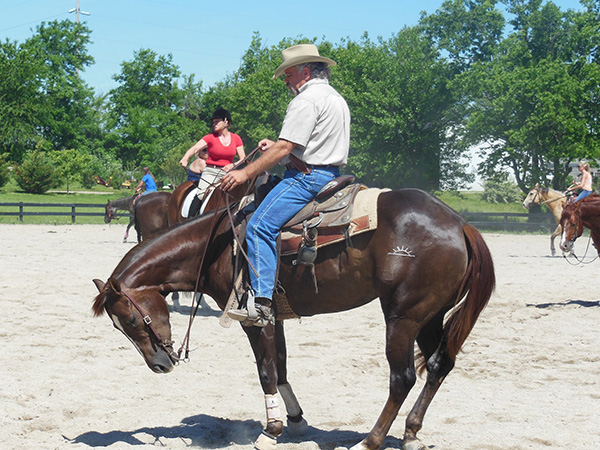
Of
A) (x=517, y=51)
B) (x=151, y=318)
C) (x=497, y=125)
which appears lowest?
(x=151, y=318)

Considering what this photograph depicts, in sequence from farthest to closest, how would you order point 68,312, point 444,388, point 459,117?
point 459,117 → point 68,312 → point 444,388

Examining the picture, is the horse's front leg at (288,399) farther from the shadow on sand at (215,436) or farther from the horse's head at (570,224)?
the horse's head at (570,224)

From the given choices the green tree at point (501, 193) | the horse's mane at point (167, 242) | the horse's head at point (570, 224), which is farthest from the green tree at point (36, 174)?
the horse's mane at point (167, 242)

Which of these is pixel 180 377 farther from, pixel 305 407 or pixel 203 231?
pixel 203 231

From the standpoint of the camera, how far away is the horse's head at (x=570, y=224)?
11.0m

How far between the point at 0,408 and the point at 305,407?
98.5 inches

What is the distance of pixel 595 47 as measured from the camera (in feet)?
116

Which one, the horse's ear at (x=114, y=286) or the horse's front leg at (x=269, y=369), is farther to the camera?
the horse's front leg at (x=269, y=369)

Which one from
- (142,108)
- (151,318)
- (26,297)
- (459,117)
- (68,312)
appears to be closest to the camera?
(151,318)

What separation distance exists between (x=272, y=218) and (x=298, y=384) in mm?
2338

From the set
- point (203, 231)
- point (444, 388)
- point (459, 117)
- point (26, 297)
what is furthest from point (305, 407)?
point (459, 117)

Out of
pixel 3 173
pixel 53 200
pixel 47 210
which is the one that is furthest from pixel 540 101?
pixel 3 173

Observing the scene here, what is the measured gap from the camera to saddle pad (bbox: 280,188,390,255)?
4441mm

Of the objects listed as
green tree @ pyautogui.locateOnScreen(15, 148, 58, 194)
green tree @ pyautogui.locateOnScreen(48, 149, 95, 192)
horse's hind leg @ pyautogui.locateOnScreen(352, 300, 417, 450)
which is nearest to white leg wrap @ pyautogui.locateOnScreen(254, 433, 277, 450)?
horse's hind leg @ pyautogui.locateOnScreen(352, 300, 417, 450)
